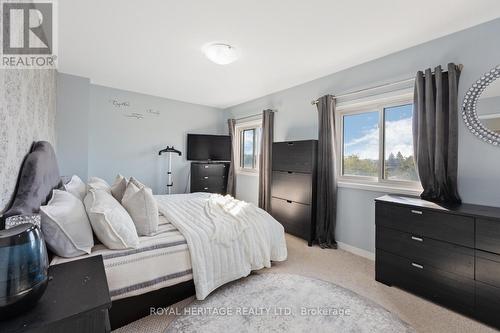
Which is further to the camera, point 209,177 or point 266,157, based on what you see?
point 209,177

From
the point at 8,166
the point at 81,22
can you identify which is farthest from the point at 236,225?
the point at 81,22

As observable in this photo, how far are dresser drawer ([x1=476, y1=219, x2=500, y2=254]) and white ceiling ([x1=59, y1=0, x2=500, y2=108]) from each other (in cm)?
173

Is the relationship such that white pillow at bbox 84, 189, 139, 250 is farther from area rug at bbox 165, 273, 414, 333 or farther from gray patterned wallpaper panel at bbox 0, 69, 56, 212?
area rug at bbox 165, 273, 414, 333

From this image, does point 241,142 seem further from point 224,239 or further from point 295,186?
point 224,239

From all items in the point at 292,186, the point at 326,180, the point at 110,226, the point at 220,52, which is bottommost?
the point at 110,226

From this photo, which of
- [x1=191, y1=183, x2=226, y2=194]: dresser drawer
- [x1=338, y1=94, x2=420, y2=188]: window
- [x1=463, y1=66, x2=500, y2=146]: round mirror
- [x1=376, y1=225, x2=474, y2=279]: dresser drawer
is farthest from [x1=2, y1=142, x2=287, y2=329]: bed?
[x1=191, y1=183, x2=226, y2=194]: dresser drawer

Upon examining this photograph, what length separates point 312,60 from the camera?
2850 mm

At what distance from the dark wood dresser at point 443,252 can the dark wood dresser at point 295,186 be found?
0.99 meters

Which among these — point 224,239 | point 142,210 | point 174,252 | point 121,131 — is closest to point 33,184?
point 142,210

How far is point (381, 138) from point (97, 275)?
121 inches

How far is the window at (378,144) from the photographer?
8.57ft

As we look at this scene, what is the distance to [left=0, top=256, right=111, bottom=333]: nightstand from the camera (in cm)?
78

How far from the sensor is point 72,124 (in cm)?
357

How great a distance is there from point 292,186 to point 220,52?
2.05 meters
